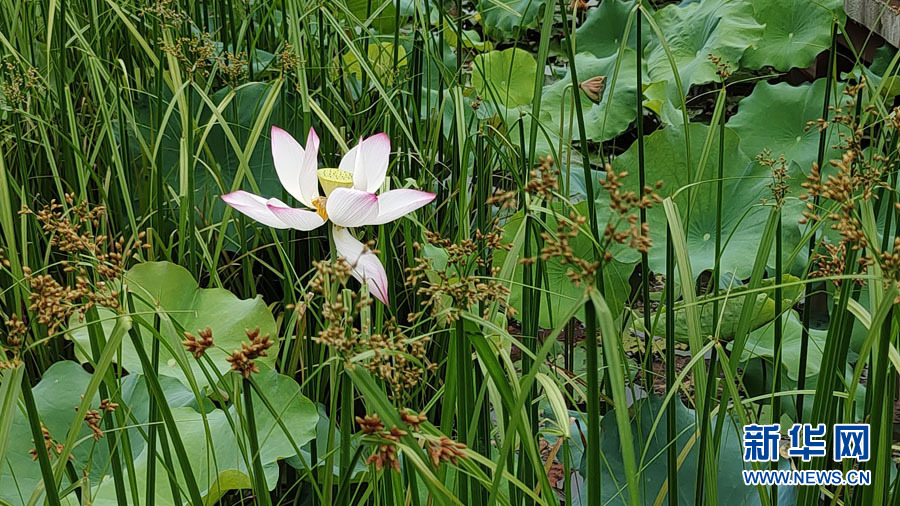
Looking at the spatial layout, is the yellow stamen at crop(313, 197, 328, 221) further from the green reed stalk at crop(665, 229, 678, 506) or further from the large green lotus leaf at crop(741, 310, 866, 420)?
the large green lotus leaf at crop(741, 310, 866, 420)

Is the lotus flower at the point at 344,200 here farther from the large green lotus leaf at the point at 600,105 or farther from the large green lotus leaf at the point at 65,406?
the large green lotus leaf at the point at 600,105

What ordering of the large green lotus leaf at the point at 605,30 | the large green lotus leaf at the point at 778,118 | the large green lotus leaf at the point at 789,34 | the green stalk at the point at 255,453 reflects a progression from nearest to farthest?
the green stalk at the point at 255,453, the large green lotus leaf at the point at 778,118, the large green lotus leaf at the point at 789,34, the large green lotus leaf at the point at 605,30

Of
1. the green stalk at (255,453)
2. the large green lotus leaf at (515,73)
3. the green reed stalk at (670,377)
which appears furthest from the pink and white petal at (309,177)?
the large green lotus leaf at (515,73)

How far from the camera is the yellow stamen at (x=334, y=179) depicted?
2.34ft

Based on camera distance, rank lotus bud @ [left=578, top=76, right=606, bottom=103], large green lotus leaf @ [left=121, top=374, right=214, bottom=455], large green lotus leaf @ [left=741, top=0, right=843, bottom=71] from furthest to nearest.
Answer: large green lotus leaf @ [left=741, top=0, right=843, bottom=71] → lotus bud @ [left=578, top=76, right=606, bottom=103] → large green lotus leaf @ [left=121, top=374, right=214, bottom=455]

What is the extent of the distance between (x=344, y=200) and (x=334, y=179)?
11 cm

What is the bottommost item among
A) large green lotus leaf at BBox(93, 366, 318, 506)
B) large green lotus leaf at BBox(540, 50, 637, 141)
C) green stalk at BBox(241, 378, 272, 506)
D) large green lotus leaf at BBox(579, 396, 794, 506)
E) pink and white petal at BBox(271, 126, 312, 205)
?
large green lotus leaf at BBox(579, 396, 794, 506)

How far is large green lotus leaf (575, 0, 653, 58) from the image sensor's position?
220 cm

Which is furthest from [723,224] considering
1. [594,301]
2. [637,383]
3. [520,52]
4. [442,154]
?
[594,301]

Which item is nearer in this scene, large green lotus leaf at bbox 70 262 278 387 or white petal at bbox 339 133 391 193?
white petal at bbox 339 133 391 193

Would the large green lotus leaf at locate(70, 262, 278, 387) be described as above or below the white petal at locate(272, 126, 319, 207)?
below

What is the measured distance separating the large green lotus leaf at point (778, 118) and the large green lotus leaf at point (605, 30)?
0.60 m

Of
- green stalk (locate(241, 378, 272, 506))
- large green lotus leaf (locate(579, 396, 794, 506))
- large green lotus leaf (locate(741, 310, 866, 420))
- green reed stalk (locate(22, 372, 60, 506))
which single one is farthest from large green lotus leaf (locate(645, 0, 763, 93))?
green reed stalk (locate(22, 372, 60, 506))

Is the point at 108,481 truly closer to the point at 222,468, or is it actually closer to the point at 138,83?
the point at 222,468
